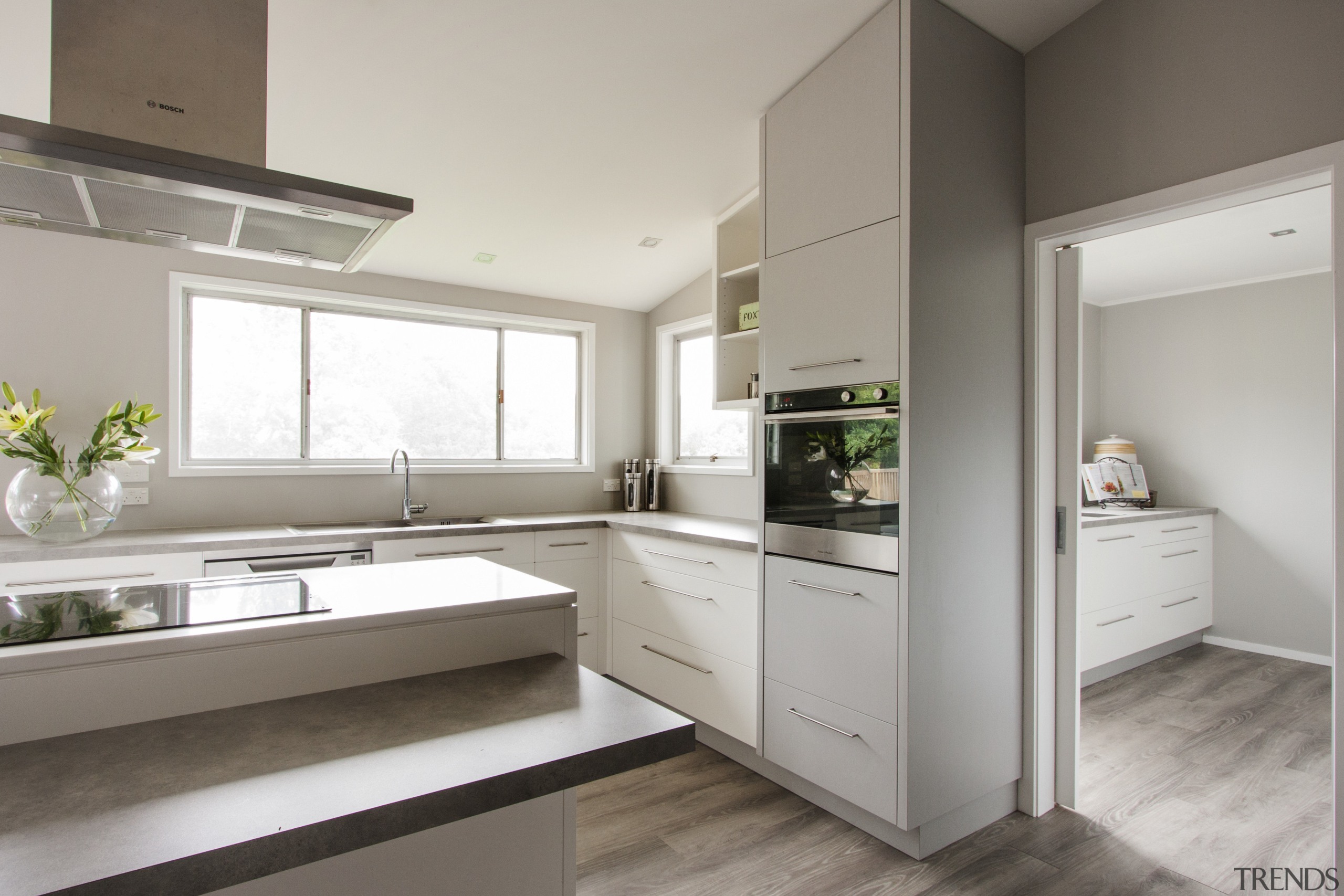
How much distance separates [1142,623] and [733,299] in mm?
2887

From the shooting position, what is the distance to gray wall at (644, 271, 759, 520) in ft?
12.0

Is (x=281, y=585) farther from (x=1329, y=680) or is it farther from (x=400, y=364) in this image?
(x=1329, y=680)

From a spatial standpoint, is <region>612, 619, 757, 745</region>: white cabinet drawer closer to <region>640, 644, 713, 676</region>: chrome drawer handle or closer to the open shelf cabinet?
<region>640, 644, 713, 676</region>: chrome drawer handle

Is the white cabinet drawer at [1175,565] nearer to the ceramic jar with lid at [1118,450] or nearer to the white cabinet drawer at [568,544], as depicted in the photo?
the ceramic jar with lid at [1118,450]

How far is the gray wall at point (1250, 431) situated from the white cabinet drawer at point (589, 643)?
3.81 m

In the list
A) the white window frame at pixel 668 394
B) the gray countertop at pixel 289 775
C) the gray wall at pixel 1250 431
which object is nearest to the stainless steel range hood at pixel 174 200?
the gray countertop at pixel 289 775

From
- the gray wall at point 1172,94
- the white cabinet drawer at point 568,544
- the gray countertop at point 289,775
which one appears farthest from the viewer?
the white cabinet drawer at point 568,544

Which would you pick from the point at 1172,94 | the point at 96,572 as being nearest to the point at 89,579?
the point at 96,572

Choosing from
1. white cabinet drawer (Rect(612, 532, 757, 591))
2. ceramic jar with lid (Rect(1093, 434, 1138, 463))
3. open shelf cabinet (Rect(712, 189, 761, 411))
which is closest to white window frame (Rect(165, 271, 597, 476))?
white cabinet drawer (Rect(612, 532, 757, 591))

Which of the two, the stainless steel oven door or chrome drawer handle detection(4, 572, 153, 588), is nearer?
the stainless steel oven door

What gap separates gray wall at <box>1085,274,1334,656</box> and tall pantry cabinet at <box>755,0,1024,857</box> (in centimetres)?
283

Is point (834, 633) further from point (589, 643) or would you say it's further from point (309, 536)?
point (309, 536)

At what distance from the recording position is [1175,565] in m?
3.96

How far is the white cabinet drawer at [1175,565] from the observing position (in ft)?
12.4
